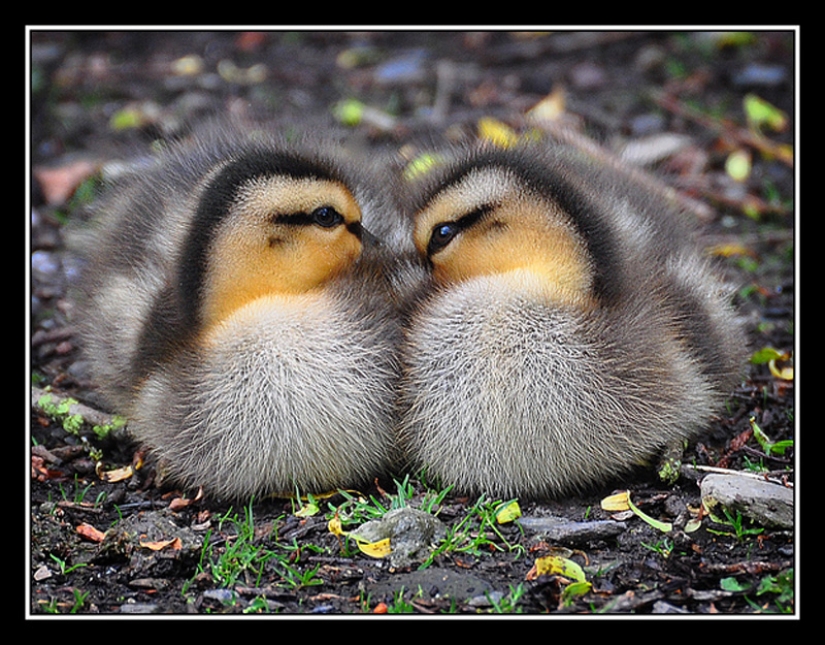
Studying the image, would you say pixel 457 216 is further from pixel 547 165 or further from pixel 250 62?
pixel 250 62

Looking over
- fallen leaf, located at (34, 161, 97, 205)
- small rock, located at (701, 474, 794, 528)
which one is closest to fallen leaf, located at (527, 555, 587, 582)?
small rock, located at (701, 474, 794, 528)

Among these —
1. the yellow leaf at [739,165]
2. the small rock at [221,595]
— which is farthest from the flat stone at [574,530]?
the yellow leaf at [739,165]

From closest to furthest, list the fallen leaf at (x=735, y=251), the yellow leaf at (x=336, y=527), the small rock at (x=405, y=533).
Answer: the small rock at (x=405, y=533)
the yellow leaf at (x=336, y=527)
the fallen leaf at (x=735, y=251)

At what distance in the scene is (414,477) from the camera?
319cm

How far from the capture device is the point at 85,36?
250 inches

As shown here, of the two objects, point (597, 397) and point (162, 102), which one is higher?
point (162, 102)

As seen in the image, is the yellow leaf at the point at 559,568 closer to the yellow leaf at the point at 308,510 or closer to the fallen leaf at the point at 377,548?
the fallen leaf at the point at 377,548

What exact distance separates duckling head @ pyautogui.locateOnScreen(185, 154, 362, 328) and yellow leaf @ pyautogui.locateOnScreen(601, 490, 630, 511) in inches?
43.1

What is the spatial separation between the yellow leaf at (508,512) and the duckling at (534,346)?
59mm

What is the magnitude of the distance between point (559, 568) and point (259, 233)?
1.28 m

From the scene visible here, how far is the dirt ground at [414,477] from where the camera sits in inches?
106

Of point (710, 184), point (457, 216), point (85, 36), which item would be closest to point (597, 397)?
point (457, 216)

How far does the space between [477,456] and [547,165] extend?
0.91 m

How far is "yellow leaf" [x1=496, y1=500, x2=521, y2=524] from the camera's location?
2.98 m
